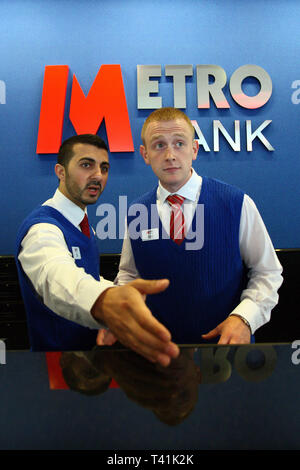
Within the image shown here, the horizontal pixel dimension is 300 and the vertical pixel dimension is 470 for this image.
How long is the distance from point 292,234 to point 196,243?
1.71 meters

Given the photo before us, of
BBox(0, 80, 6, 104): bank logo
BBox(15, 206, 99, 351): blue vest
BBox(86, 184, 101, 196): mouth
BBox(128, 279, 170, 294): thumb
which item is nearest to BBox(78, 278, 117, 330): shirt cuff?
BBox(128, 279, 170, 294): thumb

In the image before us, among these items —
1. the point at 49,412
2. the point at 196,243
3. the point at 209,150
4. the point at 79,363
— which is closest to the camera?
the point at 49,412

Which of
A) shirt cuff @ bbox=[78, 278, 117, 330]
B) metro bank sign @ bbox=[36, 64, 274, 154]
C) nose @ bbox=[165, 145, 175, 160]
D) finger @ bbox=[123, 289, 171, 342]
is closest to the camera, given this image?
finger @ bbox=[123, 289, 171, 342]

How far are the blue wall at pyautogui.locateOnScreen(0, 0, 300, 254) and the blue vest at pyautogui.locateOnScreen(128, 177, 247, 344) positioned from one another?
148 cm

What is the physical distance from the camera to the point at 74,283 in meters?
0.91

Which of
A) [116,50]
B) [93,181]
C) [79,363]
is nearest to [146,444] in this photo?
[79,363]

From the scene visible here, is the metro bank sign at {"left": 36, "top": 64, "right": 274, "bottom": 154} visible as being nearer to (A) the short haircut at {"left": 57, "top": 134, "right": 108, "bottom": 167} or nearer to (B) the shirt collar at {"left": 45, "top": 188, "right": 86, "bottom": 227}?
(A) the short haircut at {"left": 57, "top": 134, "right": 108, "bottom": 167}

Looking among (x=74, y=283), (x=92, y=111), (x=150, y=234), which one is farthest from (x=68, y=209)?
(x=92, y=111)

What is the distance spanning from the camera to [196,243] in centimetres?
155

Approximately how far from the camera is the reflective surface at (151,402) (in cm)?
46

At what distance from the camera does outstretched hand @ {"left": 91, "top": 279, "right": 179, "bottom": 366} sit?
649 mm

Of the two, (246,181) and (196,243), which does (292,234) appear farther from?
(196,243)

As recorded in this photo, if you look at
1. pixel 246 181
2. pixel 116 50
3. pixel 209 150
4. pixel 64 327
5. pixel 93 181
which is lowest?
pixel 64 327

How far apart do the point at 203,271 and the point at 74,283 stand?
2.41 feet
